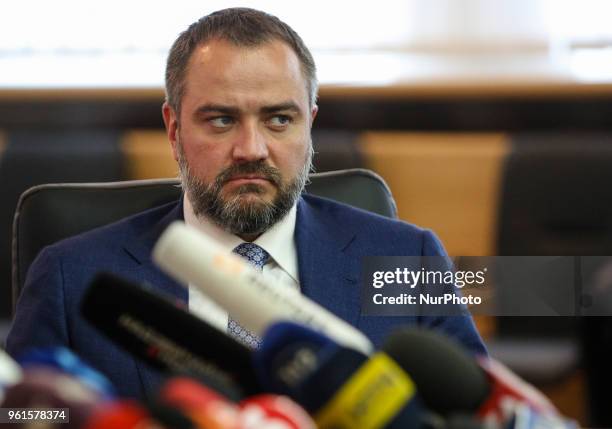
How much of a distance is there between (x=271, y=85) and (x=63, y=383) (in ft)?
3.55

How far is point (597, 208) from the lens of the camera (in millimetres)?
2521

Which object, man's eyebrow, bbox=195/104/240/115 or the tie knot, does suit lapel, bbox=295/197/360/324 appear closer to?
the tie knot

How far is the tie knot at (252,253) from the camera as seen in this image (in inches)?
62.4

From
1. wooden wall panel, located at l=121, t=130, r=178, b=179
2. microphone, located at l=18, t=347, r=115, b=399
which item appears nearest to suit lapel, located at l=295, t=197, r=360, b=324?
microphone, located at l=18, t=347, r=115, b=399

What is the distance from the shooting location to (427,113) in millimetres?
2809

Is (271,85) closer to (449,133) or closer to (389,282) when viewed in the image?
(389,282)

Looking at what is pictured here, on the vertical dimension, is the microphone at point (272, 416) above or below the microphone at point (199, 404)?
below

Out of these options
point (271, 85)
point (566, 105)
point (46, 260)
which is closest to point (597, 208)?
point (566, 105)

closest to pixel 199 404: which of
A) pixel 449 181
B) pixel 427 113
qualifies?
pixel 449 181

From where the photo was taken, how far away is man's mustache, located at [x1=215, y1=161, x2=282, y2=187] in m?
1.54

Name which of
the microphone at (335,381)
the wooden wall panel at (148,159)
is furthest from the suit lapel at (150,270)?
the wooden wall panel at (148,159)

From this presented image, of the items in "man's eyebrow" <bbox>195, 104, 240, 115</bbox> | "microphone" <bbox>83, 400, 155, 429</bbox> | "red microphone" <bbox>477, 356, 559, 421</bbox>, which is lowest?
"red microphone" <bbox>477, 356, 559, 421</bbox>

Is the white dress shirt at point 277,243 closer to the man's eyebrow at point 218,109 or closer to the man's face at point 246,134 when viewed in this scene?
the man's face at point 246,134

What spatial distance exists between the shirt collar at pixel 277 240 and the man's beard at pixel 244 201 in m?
0.02
